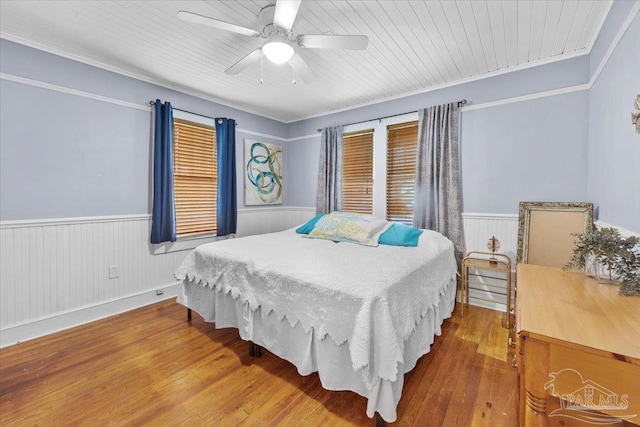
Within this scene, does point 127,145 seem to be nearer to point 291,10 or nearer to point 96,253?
point 96,253

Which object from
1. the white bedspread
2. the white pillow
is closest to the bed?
the white bedspread

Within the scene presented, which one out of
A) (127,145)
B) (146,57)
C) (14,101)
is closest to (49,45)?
(14,101)

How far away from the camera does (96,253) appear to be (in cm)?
264

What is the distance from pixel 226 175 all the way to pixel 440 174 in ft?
8.84

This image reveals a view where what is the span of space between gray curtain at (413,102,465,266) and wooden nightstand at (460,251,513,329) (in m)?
0.20

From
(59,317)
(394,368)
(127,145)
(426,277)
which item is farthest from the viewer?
(127,145)

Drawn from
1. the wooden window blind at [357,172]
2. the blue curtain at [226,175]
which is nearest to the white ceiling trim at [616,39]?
the wooden window blind at [357,172]

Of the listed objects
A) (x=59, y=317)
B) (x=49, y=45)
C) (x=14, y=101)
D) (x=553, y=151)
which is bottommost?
(x=59, y=317)

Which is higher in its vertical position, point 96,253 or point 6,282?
point 96,253

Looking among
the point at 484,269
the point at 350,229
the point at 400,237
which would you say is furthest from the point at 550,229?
the point at 350,229

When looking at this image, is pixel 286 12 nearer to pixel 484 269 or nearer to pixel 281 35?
pixel 281 35

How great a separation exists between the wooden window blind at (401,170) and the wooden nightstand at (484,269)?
32.7 inches

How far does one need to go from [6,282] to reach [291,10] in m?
3.03

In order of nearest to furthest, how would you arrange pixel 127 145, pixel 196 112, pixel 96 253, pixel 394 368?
1. pixel 394 368
2. pixel 96 253
3. pixel 127 145
4. pixel 196 112
